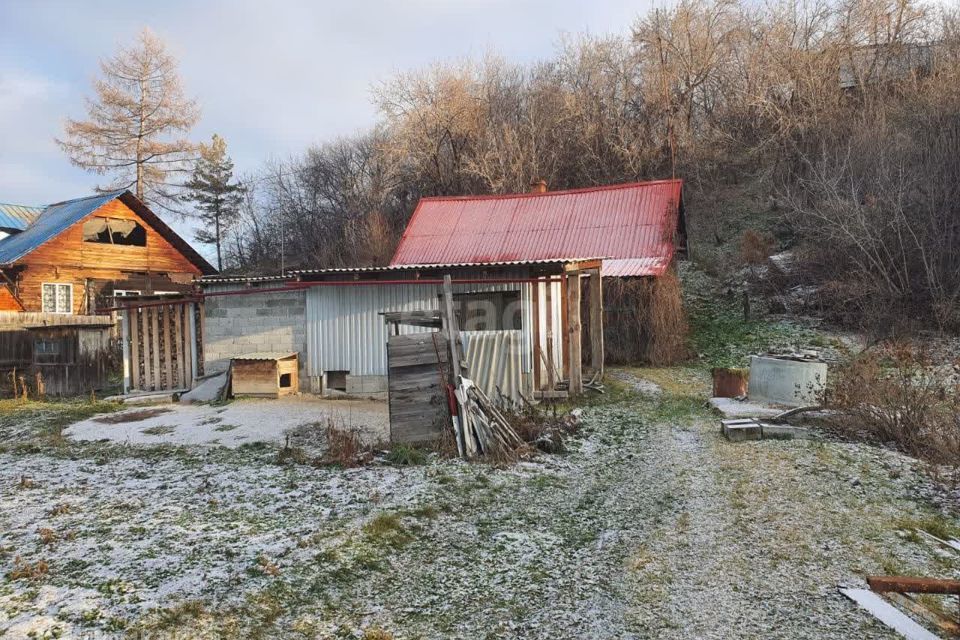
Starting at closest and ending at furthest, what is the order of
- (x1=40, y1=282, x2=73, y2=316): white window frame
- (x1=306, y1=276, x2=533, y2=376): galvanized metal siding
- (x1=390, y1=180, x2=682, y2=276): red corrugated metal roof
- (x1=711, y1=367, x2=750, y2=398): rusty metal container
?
(x1=711, y1=367, x2=750, y2=398): rusty metal container, (x1=306, y1=276, x2=533, y2=376): galvanized metal siding, (x1=390, y1=180, x2=682, y2=276): red corrugated metal roof, (x1=40, y1=282, x2=73, y2=316): white window frame

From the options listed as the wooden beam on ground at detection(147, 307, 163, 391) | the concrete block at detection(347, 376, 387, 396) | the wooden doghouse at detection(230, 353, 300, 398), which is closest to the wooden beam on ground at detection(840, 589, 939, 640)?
the concrete block at detection(347, 376, 387, 396)

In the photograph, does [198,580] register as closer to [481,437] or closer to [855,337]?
[481,437]

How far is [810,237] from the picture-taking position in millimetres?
16906

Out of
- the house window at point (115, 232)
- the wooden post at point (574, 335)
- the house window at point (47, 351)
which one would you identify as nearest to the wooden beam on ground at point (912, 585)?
the wooden post at point (574, 335)

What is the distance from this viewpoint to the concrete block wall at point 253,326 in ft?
38.1

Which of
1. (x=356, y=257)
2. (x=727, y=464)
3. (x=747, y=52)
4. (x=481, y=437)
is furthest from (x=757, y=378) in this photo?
(x=747, y=52)

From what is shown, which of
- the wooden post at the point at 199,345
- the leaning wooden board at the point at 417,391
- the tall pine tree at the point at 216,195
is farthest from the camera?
the tall pine tree at the point at 216,195

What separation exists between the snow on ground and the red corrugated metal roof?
667 cm

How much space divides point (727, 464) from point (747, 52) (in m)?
25.1

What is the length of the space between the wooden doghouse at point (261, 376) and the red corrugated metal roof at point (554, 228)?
6104 mm

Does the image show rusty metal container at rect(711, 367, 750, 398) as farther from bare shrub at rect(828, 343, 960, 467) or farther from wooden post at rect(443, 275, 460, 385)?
wooden post at rect(443, 275, 460, 385)

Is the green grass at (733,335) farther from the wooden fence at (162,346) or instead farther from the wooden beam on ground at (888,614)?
the wooden fence at (162,346)

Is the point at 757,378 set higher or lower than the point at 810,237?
lower

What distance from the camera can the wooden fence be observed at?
12.5 metres
